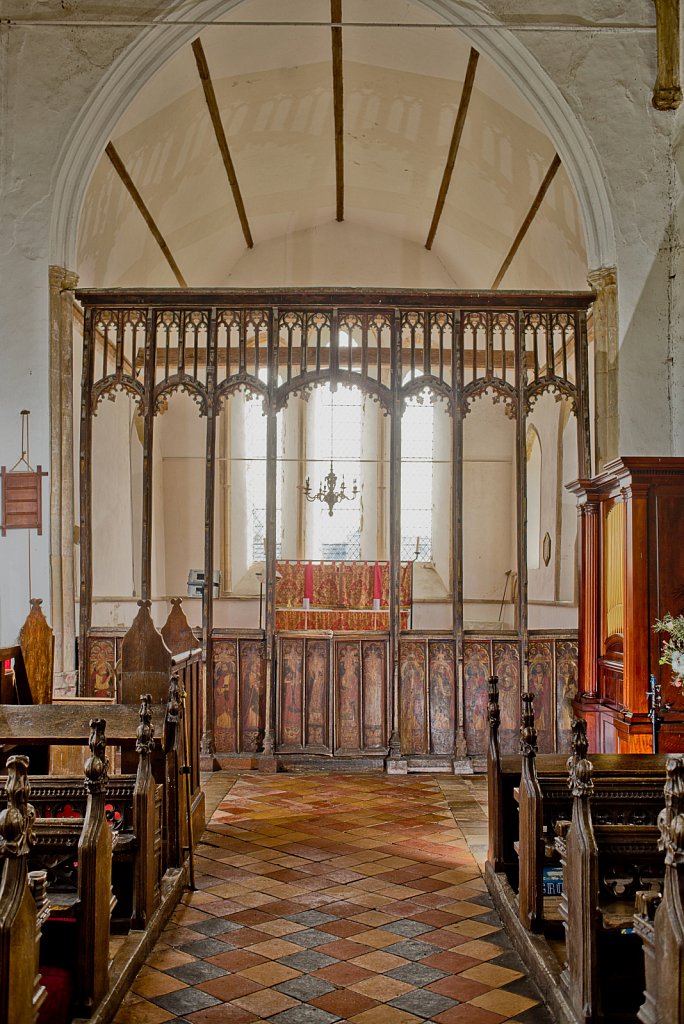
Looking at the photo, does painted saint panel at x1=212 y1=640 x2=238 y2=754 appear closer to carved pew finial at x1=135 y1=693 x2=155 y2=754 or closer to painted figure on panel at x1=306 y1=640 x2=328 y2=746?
painted figure on panel at x1=306 y1=640 x2=328 y2=746

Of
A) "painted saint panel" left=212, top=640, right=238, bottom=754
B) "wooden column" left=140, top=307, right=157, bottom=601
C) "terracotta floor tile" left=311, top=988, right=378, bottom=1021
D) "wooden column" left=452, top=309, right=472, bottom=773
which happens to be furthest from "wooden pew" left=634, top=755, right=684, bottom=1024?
"wooden column" left=140, top=307, right=157, bottom=601

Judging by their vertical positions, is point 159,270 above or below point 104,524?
above

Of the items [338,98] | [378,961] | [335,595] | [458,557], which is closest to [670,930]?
[378,961]

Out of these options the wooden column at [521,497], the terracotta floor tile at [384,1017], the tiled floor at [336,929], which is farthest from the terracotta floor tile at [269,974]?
the wooden column at [521,497]

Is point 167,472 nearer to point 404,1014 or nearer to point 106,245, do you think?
point 106,245

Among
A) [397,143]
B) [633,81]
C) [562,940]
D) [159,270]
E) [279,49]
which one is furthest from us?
[159,270]

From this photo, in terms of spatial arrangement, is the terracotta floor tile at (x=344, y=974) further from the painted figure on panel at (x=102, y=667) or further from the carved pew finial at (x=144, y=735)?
the painted figure on panel at (x=102, y=667)

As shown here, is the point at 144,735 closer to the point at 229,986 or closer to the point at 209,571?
the point at 229,986

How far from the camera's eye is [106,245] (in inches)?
369

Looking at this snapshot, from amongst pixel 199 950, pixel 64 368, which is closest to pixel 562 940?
pixel 199 950

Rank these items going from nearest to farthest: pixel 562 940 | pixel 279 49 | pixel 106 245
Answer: pixel 562 940 < pixel 279 49 < pixel 106 245

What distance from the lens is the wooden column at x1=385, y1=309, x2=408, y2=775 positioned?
7715mm

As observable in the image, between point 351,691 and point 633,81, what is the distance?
5.23 meters

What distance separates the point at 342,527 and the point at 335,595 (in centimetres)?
358
